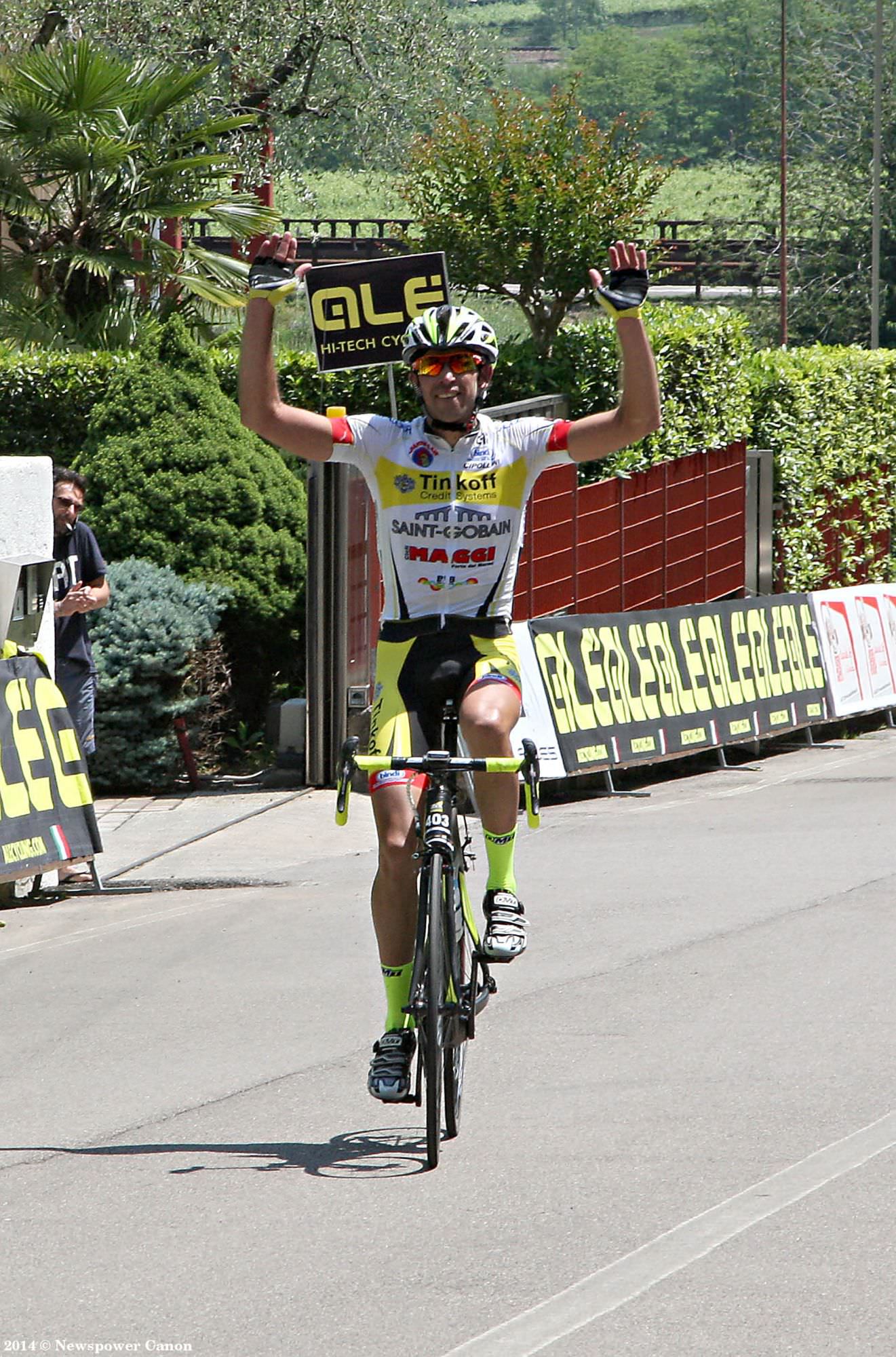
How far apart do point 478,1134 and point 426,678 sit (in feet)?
4.34

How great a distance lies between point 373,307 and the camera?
43.0 feet

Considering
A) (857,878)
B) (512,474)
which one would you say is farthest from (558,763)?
(512,474)

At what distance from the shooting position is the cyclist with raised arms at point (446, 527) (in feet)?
18.2

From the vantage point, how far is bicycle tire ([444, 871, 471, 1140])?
5.31m

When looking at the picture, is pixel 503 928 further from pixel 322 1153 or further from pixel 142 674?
pixel 142 674

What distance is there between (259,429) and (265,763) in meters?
8.34

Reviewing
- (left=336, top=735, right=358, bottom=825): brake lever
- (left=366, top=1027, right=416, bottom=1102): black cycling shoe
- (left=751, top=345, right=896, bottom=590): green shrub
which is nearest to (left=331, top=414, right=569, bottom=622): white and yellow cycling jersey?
(left=336, top=735, right=358, bottom=825): brake lever

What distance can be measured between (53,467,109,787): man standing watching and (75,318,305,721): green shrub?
10.3 ft

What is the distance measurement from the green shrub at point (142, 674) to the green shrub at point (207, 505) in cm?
72

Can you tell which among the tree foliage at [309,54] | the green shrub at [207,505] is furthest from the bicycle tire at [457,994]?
the tree foliage at [309,54]

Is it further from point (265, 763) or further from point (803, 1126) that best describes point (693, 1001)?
point (265, 763)

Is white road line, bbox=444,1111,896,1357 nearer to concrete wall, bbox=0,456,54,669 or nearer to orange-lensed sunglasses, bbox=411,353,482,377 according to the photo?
orange-lensed sunglasses, bbox=411,353,482,377

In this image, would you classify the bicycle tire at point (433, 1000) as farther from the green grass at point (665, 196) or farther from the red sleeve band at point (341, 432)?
the green grass at point (665, 196)

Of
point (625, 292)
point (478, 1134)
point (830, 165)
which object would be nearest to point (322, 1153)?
point (478, 1134)
